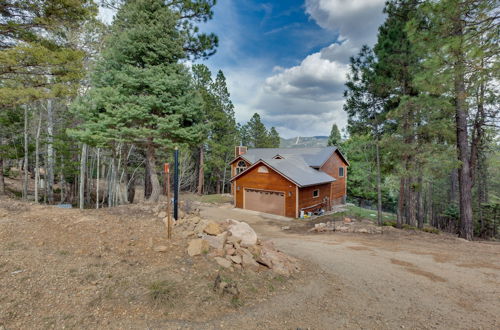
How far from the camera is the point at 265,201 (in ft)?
58.6

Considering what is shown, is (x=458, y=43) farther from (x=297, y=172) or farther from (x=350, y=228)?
(x=297, y=172)

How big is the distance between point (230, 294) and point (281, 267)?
1.74m

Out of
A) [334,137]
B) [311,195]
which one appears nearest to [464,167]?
[311,195]

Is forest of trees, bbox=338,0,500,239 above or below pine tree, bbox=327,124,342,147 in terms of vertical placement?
below

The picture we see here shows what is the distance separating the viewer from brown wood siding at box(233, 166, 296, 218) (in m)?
16.3

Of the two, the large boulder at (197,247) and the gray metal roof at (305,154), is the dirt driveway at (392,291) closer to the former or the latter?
the large boulder at (197,247)

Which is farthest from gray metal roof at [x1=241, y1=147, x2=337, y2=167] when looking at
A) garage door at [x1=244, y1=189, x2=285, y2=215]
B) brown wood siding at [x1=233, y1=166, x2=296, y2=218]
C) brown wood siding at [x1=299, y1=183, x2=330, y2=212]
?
garage door at [x1=244, y1=189, x2=285, y2=215]

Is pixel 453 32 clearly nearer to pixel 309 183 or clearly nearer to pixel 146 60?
pixel 146 60

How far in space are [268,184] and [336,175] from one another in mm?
9523

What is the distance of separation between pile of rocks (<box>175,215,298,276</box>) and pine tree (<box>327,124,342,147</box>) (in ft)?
110

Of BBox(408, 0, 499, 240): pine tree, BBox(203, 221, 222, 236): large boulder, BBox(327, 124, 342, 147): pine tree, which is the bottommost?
BBox(203, 221, 222, 236): large boulder

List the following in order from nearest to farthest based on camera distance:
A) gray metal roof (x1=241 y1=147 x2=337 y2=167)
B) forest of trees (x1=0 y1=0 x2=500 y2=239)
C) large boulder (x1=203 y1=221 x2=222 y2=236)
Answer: large boulder (x1=203 y1=221 x2=222 y2=236) → forest of trees (x1=0 y1=0 x2=500 y2=239) → gray metal roof (x1=241 y1=147 x2=337 y2=167)

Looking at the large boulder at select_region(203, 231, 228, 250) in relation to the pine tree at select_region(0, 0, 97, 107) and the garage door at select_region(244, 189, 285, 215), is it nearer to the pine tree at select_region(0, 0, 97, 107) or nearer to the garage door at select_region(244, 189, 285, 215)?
the pine tree at select_region(0, 0, 97, 107)

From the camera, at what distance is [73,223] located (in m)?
5.38
